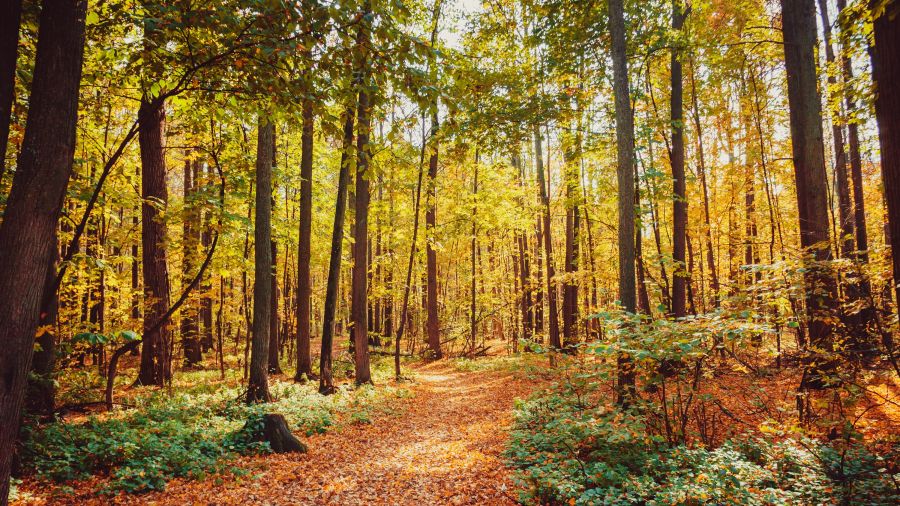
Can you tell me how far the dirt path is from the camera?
5453mm

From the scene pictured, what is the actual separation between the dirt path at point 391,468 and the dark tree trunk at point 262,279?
2548 millimetres

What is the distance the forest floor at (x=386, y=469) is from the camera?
5.41 meters

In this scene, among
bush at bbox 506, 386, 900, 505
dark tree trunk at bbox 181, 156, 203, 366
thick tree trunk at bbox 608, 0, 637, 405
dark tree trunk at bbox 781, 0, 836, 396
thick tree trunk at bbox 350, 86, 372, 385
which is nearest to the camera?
bush at bbox 506, 386, 900, 505

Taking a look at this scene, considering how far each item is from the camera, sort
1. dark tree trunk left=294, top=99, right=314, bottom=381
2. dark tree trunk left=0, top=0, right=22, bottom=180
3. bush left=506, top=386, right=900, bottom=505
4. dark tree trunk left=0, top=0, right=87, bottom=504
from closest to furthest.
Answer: dark tree trunk left=0, top=0, right=87, bottom=504 → dark tree trunk left=0, top=0, right=22, bottom=180 → bush left=506, top=386, right=900, bottom=505 → dark tree trunk left=294, top=99, right=314, bottom=381

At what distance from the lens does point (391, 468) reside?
671cm

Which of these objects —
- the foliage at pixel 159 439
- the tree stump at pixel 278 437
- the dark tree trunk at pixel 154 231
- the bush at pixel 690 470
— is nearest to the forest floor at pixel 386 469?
the tree stump at pixel 278 437

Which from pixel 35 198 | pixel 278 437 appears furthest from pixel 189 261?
pixel 35 198

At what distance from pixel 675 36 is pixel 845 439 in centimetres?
830

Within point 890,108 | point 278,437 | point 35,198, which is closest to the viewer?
point 35,198

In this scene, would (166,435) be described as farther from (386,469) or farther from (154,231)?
(154,231)

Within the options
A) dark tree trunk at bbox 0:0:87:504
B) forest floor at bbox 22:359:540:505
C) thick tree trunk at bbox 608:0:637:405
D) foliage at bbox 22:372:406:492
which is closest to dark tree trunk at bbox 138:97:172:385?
foliage at bbox 22:372:406:492

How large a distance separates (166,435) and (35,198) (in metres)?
5.22

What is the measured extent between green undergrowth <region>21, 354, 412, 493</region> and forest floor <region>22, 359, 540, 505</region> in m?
0.29

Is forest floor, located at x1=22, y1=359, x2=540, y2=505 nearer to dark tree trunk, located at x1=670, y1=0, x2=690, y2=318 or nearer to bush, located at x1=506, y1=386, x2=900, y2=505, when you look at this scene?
bush, located at x1=506, y1=386, x2=900, y2=505
